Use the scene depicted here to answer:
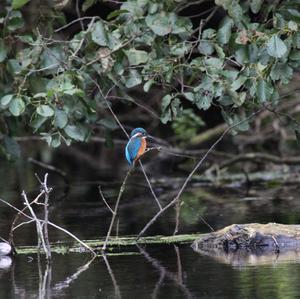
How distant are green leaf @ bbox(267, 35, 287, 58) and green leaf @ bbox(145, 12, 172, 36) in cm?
140

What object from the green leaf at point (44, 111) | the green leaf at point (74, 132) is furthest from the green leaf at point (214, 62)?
the green leaf at point (44, 111)

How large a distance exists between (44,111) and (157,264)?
164 cm

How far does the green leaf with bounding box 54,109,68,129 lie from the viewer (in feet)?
27.3

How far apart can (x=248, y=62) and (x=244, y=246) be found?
140cm

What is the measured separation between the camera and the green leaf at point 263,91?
786 cm

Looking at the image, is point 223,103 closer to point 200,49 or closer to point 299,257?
point 200,49

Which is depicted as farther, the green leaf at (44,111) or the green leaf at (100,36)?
the green leaf at (100,36)

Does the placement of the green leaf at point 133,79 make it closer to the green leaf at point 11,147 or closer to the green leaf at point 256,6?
the green leaf at point 256,6

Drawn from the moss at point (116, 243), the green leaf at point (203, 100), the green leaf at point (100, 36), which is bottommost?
the moss at point (116, 243)

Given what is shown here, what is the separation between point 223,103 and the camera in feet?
28.0

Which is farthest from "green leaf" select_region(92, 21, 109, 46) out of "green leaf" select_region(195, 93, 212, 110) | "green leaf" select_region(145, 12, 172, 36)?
"green leaf" select_region(195, 93, 212, 110)

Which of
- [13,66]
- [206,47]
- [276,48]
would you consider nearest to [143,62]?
[206,47]

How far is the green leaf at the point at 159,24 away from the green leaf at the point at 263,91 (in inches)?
44.3

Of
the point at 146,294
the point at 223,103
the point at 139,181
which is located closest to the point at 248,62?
the point at 223,103
